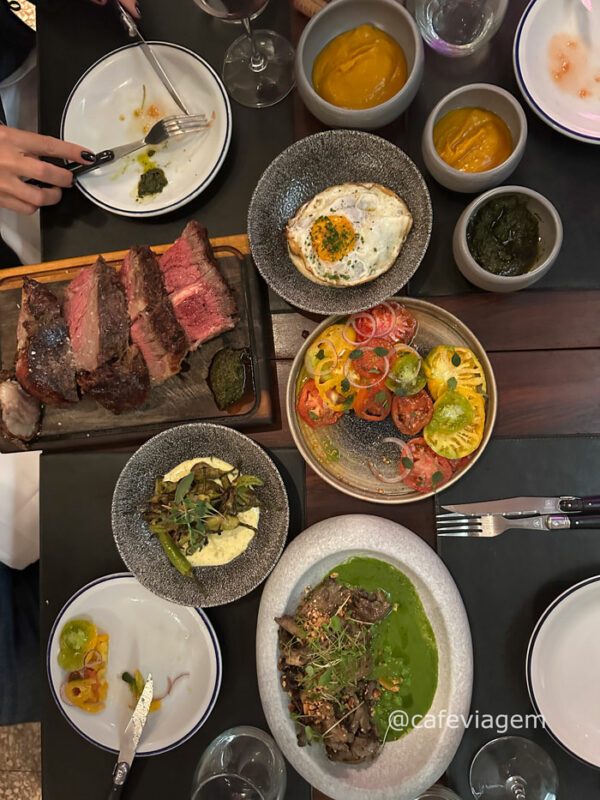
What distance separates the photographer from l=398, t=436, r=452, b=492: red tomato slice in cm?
192

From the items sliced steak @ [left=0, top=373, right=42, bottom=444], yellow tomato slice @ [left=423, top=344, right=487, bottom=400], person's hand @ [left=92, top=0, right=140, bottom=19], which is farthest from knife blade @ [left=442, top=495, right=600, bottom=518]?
person's hand @ [left=92, top=0, right=140, bottom=19]

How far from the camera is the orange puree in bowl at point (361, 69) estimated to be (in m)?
1.99

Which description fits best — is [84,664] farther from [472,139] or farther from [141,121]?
[472,139]

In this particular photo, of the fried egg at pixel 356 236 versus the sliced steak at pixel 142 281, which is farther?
the sliced steak at pixel 142 281

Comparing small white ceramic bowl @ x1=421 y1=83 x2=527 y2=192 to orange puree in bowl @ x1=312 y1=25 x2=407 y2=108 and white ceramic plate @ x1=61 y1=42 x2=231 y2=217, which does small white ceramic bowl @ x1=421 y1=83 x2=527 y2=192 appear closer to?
orange puree in bowl @ x1=312 y1=25 x2=407 y2=108

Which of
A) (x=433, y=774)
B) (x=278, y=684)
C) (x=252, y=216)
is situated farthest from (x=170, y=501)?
(x=433, y=774)

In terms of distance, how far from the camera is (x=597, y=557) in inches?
77.4

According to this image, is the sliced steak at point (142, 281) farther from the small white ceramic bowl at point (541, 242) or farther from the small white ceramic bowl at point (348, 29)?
the small white ceramic bowl at point (541, 242)

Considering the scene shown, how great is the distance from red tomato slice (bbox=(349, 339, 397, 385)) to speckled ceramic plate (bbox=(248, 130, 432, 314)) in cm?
15

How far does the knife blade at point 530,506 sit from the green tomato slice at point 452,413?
317 millimetres

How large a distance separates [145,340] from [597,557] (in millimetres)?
1862

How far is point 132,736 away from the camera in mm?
2031

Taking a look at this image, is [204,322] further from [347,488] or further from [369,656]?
[369,656]

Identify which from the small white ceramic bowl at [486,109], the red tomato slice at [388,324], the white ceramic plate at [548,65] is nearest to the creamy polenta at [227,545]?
the red tomato slice at [388,324]
